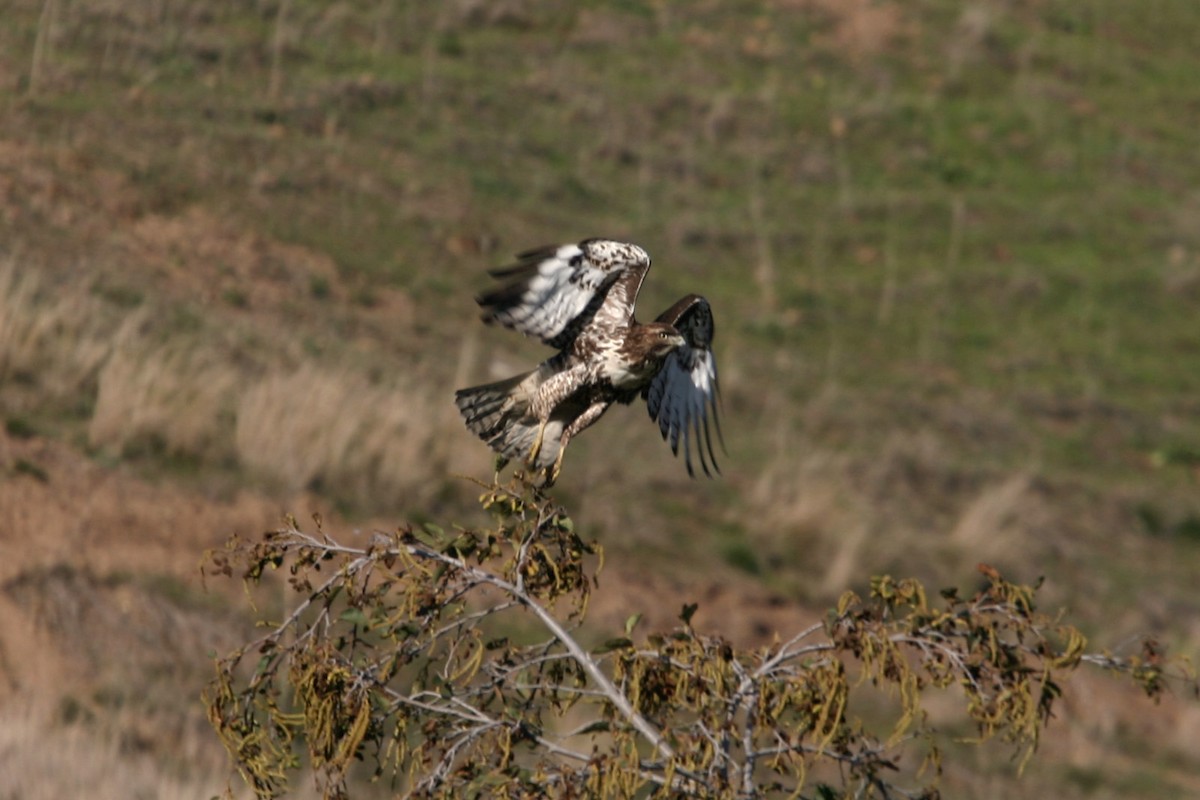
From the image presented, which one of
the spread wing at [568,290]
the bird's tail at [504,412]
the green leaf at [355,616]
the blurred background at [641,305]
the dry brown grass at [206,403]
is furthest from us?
the dry brown grass at [206,403]

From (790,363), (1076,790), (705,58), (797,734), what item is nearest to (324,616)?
(797,734)

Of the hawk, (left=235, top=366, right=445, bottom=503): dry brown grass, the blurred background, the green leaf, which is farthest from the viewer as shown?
(left=235, top=366, right=445, bottom=503): dry brown grass

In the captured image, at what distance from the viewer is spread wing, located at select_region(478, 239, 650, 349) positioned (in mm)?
5984

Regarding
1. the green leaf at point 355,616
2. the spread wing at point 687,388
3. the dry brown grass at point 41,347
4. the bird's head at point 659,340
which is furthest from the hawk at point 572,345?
the dry brown grass at point 41,347

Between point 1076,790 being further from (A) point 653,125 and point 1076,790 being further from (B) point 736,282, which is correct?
(A) point 653,125

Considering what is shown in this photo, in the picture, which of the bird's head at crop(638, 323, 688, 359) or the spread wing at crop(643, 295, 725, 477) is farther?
the spread wing at crop(643, 295, 725, 477)

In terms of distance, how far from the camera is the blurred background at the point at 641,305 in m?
11.4

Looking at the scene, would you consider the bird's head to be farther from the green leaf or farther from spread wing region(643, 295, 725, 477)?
the green leaf

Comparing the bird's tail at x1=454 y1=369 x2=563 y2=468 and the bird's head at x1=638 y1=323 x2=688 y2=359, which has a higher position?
the bird's head at x1=638 y1=323 x2=688 y2=359

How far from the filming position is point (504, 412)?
260 inches

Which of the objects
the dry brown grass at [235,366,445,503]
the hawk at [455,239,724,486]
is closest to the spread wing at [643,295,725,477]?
the hawk at [455,239,724,486]

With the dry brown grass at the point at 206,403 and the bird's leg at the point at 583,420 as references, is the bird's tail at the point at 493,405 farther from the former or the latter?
the dry brown grass at the point at 206,403

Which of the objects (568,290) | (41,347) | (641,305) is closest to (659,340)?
(568,290)

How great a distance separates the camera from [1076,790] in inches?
472
